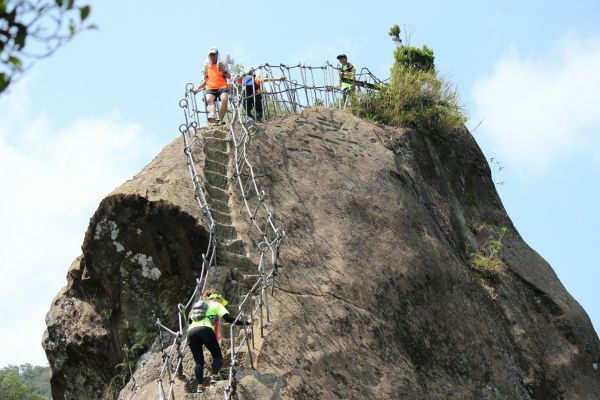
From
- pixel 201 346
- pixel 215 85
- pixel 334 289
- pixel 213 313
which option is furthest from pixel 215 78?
pixel 201 346

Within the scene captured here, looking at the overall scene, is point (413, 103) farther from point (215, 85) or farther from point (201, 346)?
point (201, 346)

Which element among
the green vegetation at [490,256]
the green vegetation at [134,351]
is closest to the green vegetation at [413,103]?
the green vegetation at [490,256]

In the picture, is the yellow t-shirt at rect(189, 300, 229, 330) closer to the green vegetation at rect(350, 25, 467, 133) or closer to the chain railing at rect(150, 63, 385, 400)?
the chain railing at rect(150, 63, 385, 400)

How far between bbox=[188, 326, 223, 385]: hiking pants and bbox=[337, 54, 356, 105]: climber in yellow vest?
8412mm

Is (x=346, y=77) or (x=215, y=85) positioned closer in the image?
(x=215, y=85)

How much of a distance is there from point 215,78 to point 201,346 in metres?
6.50

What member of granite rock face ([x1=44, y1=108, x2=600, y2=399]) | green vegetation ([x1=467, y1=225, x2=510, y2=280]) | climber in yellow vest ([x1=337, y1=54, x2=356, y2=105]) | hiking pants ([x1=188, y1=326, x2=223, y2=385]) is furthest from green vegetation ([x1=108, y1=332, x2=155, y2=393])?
climber in yellow vest ([x1=337, y1=54, x2=356, y2=105])

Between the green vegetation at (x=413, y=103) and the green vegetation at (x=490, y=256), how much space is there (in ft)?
7.23

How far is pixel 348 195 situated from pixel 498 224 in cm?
460

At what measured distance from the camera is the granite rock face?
12.5 metres

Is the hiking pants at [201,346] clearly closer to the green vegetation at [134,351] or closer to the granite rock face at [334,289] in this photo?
the granite rock face at [334,289]

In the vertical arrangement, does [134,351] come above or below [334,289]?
below

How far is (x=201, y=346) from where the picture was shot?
10773mm

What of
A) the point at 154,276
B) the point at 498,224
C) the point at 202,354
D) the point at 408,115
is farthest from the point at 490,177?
the point at 202,354
